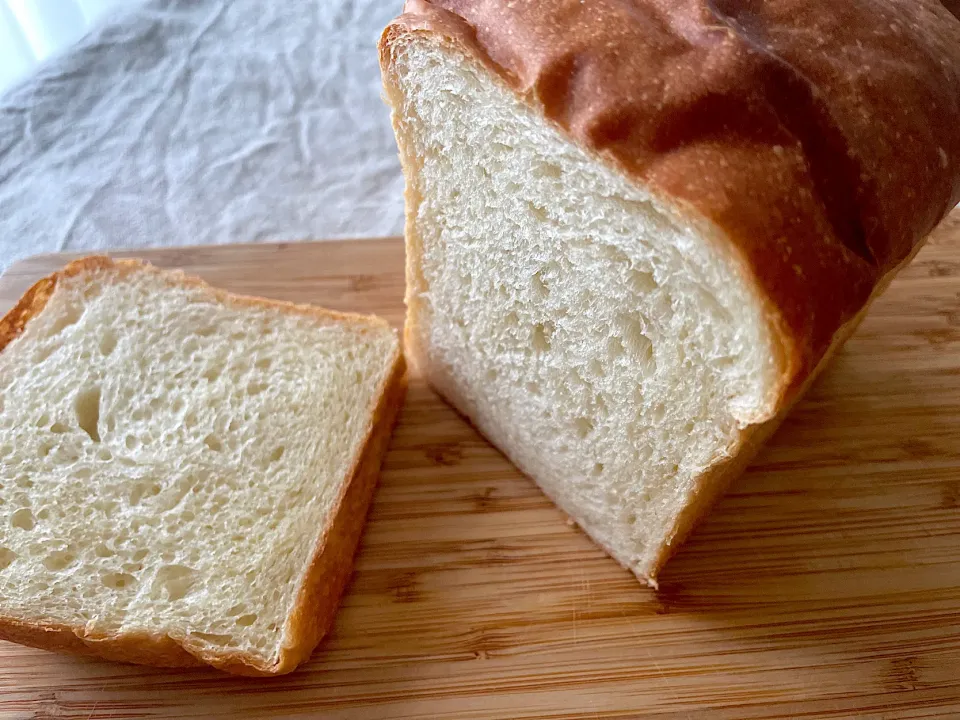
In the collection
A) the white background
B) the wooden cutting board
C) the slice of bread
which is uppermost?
the white background

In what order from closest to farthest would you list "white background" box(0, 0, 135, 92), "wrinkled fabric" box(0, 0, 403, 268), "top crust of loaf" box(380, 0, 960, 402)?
1. "top crust of loaf" box(380, 0, 960, 402)
2. "wrinkled fabric" box(0, 0, 403, 268)
3. "white background" box(0, 0, 135, 92)

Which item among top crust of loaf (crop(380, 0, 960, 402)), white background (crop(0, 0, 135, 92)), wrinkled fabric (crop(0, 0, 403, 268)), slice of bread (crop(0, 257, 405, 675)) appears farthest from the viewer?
white background (crop(0, 0, 135, 92))

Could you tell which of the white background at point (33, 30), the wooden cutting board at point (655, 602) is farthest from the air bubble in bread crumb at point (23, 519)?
the white background at point (33, 30)

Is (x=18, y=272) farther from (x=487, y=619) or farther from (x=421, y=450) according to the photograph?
(x=487, y=619)

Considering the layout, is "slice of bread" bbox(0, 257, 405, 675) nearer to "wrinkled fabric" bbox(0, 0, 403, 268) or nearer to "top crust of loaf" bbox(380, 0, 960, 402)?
"wrinkled fabric" bbox(0, 0, 403, 268)

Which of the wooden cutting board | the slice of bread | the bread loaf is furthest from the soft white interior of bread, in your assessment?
the slice of bread

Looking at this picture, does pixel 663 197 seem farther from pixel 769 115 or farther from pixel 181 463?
pixel 181 463
